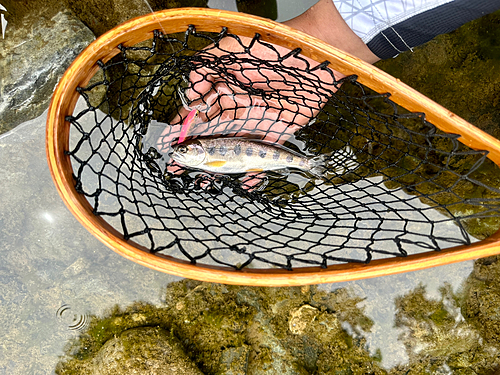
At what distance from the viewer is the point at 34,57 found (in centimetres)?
288

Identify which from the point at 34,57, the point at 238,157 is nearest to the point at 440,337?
the point at 238,157

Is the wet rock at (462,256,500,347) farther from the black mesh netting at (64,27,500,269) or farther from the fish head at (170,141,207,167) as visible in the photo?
the fish head at (170,141,207,167)

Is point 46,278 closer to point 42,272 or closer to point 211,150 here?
point 42,272

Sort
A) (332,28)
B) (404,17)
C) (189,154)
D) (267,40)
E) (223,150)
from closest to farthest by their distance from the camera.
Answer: (267,40)
(404,17)
(332,28)
(189,154)
(223,150)

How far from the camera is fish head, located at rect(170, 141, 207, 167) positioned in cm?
285

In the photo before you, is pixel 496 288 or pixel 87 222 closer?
pixel 87 222

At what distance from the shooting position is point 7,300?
10.2 ft

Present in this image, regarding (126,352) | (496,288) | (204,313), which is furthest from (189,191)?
(496,288)

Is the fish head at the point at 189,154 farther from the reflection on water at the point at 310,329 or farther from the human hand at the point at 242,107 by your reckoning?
the reflection on water at the point at 310,329

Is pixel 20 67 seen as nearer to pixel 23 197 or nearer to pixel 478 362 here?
pixel 23 197

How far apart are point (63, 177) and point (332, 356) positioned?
3028mm

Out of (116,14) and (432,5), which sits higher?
(432,5)

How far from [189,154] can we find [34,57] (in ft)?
5.71

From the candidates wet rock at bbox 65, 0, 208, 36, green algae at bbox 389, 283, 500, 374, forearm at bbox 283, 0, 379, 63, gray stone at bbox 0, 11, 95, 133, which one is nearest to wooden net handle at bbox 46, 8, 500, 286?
forearm at bbox 283, 0, 379, 63
